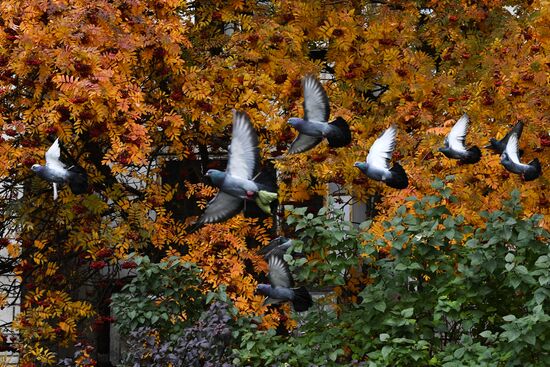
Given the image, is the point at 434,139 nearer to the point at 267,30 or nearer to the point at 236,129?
the point at 267,30

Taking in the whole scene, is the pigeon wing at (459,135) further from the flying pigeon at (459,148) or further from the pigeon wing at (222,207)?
the pigeon wing at (222,207)

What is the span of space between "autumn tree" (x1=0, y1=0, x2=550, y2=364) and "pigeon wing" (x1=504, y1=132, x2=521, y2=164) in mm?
828

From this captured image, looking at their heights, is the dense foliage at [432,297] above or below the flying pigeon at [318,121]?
below

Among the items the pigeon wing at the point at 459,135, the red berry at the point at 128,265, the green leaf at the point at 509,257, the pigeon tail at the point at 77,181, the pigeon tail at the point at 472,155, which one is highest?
the pigeon wing at the point at 459,135

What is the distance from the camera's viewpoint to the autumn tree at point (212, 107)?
34.7 ft

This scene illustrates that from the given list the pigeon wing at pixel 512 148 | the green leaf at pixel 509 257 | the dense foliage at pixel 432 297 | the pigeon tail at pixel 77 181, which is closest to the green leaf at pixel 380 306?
the dense foliage at pixel 432 297

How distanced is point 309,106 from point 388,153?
82 cm

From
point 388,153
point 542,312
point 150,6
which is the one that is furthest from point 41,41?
point 542,312

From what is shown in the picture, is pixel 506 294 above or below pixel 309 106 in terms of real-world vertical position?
below

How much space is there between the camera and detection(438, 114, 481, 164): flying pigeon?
9492mm

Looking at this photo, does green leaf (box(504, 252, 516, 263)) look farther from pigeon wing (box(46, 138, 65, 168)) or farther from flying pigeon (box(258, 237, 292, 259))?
pigeon wing (box(46, 138, 65, 168))

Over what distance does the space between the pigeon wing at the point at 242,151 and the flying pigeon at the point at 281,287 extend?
1429mm

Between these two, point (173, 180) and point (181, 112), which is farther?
point (173, 180)

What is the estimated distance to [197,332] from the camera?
9.49m
